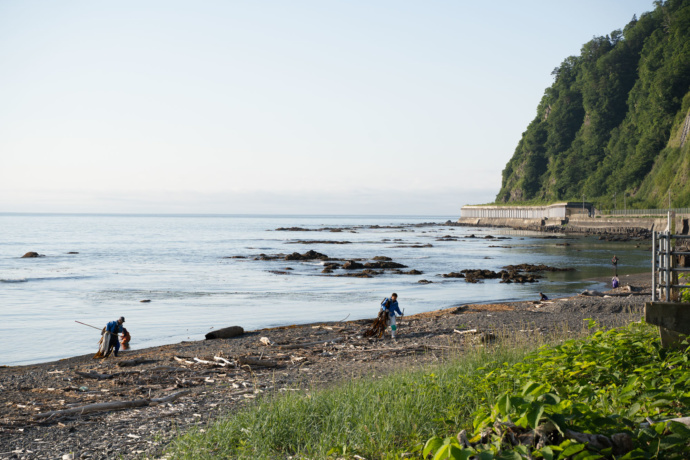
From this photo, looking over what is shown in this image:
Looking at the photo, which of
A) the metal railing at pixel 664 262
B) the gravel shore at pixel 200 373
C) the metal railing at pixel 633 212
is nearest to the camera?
the metal railing at pixel 664 262

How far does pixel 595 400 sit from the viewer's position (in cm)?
538

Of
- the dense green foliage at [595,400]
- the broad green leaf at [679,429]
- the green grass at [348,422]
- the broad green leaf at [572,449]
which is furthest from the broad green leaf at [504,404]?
the green grass at [348,422]

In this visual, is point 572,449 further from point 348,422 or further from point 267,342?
point 267,342

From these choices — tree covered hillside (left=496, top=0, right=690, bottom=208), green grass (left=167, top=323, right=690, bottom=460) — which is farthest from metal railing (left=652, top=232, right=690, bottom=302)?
tree covered hillside (left=496, top=0, right=690, bottom=208)

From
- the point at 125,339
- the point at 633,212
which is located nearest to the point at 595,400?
the point at 125,339

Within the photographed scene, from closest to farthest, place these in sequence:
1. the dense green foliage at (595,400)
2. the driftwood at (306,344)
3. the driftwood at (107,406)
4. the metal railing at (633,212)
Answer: the dense green foliage at (595,400), the driftwood at (107,406), the driftwood at (306,344), the metal railing at (633,212)

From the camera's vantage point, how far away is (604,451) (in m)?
4.11

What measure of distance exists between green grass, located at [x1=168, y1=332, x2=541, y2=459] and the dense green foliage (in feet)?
2.25

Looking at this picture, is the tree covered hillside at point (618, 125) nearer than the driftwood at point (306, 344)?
No

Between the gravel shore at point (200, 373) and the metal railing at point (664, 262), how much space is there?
15.7 feet

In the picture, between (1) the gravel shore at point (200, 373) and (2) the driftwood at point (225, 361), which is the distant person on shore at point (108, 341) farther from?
(2) the driftwood at point (225, 361)

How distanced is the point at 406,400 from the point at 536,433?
3162mm

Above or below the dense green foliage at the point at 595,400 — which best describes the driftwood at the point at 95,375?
below

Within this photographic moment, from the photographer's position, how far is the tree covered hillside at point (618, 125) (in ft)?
347
